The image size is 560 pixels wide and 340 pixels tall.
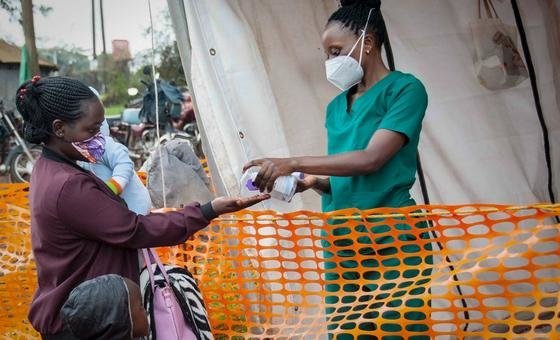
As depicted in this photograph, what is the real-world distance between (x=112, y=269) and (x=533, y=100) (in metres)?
3.10

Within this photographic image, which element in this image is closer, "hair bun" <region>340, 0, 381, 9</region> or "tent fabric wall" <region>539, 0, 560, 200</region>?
"hair bun" <region>340, 0, 381, 9</region>

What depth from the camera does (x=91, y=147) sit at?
2.08 m

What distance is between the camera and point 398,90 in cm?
229

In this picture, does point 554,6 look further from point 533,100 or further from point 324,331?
point 324,331

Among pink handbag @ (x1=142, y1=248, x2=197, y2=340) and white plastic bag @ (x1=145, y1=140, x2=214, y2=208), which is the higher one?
white plastic bag @ (x1=145, y1=140, x2=214, y2=208)

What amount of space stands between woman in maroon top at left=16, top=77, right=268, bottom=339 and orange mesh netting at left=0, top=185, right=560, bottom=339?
71cm

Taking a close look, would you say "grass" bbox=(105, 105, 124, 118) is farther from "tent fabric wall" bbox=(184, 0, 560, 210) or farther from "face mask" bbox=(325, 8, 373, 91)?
"face mask" bbox=(325, 8, 373, 91)

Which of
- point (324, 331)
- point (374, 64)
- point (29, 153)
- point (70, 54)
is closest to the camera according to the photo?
point (374, 64)

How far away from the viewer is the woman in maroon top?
75.0 inches

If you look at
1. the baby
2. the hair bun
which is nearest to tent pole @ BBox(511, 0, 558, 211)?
the hair bun

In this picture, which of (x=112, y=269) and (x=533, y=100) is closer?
(x=112, y=269)

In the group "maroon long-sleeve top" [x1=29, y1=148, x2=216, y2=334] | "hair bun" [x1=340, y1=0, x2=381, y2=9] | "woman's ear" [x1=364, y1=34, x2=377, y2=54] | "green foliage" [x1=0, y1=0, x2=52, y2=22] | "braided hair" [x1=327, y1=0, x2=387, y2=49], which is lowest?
"maroon long-sleeve top" [x1=29, y1=148, x2=216, y2=334]

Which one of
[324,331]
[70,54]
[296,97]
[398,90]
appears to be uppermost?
A: [70,54]

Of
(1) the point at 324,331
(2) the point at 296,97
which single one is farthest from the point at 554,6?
(1) the point at 324,331
